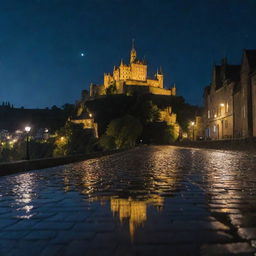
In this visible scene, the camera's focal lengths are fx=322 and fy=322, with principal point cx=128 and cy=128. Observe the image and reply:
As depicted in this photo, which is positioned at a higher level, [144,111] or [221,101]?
[144,111]

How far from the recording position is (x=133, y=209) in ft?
16.4

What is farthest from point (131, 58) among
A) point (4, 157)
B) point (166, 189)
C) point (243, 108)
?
point (166, 189)

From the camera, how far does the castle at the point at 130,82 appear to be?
130m

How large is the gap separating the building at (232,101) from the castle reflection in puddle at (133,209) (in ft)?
116

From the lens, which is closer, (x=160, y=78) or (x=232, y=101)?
(x=232, y=101)

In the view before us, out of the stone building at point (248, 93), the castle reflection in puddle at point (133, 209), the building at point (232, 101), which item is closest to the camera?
the castle reflection in puddle at point (133, 209)

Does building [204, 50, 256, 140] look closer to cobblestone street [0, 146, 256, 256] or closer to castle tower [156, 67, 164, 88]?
cobblestone street [0, 146, 256, 256]

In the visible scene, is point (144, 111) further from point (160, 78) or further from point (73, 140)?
point (160, 78)

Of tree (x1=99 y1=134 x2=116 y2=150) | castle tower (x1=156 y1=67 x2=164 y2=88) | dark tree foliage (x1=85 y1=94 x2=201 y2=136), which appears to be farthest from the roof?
castle tower (x1=156 y1=67 x2=164 y2=88)

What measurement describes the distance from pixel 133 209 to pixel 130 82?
417 ft

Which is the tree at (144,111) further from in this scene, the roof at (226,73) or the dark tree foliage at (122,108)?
the roof at (226,73)

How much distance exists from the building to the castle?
69.7 metres

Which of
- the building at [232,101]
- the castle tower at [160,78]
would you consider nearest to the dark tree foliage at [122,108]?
the castle tower at [160,78]

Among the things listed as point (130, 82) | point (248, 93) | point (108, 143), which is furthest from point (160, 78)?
point (248, 93)
